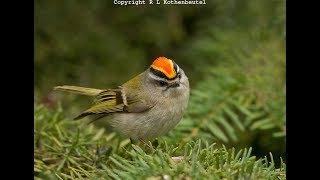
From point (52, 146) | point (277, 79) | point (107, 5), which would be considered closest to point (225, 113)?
point (277, 79)

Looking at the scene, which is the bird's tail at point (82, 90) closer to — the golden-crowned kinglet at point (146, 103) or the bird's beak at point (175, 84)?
the golden-crowned kinglet at point (146, 103)

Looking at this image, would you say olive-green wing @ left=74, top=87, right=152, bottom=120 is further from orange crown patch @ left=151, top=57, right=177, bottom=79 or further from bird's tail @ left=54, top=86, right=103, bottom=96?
orange crown patch @ left=151, top=57, right=177, bottom=79

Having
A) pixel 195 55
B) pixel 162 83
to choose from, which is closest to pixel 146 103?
pixel 162 83

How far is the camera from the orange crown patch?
1.71 meters

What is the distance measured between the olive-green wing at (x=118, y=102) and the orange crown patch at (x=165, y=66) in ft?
0.58

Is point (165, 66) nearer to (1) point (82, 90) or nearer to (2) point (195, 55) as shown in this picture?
(1) point (82, 90)

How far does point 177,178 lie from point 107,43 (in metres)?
1.21

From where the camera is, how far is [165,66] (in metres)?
1.75

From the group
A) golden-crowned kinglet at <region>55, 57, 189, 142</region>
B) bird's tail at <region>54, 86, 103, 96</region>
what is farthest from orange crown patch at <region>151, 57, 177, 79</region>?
bird's tail at <region>54, 86, 103, 96</region>

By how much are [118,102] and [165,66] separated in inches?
11.0

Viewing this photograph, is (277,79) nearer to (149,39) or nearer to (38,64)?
(149,39)

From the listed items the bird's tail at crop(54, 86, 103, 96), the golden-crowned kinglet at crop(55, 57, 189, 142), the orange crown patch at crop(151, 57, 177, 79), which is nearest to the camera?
the orange crown patch at crop(151, 57, 177, 79)

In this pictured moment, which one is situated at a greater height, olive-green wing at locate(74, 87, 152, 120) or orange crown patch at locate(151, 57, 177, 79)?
orange crown patch at locate(151, 57, 177, 79)

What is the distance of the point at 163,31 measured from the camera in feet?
7.56
